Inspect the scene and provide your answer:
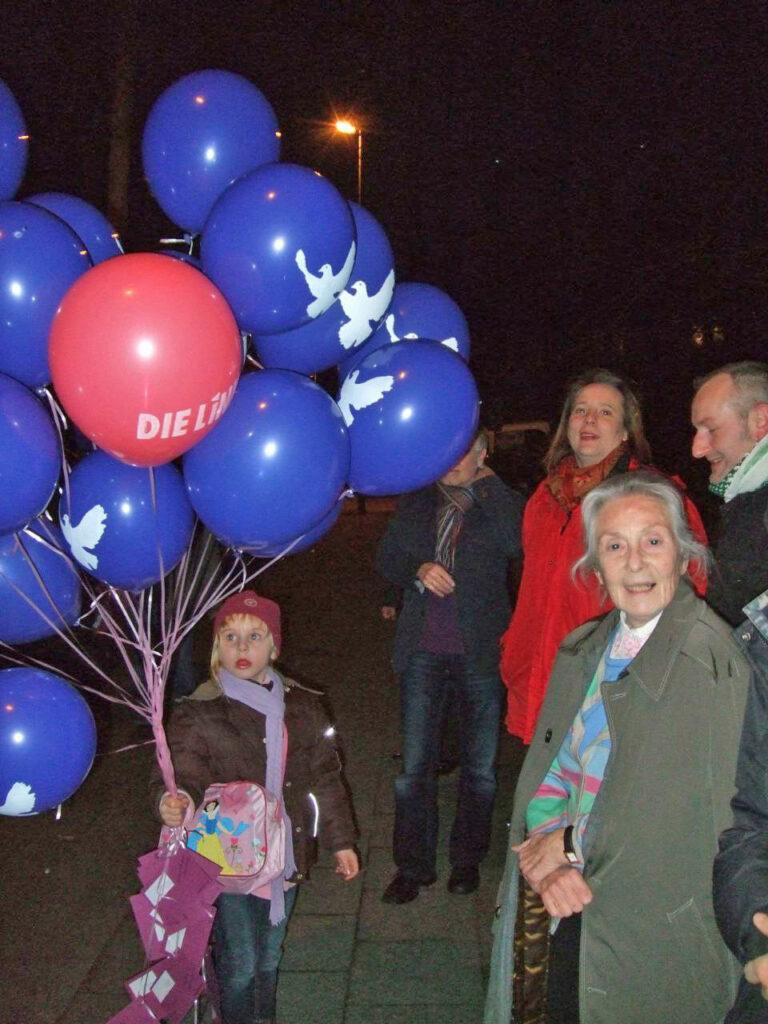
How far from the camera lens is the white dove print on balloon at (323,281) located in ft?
7.33

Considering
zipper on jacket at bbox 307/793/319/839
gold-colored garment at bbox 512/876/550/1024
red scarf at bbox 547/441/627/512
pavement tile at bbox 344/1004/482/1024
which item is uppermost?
red scarf at bbox 547/441/627/512

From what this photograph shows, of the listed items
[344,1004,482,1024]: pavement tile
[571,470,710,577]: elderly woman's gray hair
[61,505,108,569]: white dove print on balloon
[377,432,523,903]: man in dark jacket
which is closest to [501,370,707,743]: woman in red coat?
[377,432,523,903]: man in dark jacket

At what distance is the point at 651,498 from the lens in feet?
6.77

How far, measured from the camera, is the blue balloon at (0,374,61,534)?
2156 mm

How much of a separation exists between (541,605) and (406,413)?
3.23 feet

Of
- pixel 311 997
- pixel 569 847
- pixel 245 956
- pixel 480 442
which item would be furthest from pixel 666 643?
pixel 311 997

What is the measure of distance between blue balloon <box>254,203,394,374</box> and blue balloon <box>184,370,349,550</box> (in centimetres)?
19

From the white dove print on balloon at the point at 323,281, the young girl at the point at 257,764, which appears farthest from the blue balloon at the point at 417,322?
the young girl at the point at 257,764

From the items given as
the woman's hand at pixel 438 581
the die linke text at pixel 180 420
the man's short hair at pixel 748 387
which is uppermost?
the man's short hair at pixel 748 387

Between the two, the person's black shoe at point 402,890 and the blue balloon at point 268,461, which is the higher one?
the blue balloon at point 268,461

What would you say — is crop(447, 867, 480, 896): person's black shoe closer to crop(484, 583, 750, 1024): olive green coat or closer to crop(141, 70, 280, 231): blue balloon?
crop(484, 583, 750, 1024): olive green coat

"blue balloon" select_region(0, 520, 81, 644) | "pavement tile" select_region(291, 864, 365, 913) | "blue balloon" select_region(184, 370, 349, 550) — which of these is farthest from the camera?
"pavement tile" select_region(291, 864, 365, 913)

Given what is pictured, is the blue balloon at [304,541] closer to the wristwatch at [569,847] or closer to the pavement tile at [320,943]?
the wristwatch at [569,847]

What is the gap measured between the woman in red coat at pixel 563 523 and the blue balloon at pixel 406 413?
0.61m
